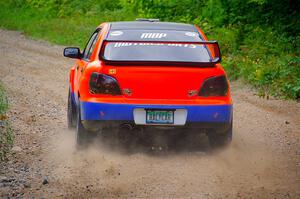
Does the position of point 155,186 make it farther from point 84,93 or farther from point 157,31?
point 157,31

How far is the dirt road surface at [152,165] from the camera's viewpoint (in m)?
6.29

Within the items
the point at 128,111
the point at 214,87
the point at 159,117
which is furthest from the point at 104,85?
the point at 214,87

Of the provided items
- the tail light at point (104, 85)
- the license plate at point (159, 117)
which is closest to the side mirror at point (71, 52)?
the tail light at point (104, 85)

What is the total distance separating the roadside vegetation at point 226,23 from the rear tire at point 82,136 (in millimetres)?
6098

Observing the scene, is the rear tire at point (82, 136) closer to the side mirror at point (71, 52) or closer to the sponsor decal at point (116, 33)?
the sponsor decal at point (116, 33)

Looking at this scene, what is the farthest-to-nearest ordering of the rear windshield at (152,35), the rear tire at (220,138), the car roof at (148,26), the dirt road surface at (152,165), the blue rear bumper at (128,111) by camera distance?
the car roof at (148,26), the rear windshield at (152,35), the rear tire at (220,138), the blue rear bumper at (128,111), the dirt road surface at (152,165)

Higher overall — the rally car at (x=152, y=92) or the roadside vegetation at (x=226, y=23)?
the rally car at (x=152, y=92)

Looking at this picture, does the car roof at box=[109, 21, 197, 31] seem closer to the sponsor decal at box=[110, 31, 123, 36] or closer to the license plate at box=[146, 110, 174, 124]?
the sponsor decal at box=[110, 31, 123, 36]

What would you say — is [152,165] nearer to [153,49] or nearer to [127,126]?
[127,126]

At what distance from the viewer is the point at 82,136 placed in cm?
780

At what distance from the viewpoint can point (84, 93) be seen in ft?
25.0

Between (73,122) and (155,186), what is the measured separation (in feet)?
10.5

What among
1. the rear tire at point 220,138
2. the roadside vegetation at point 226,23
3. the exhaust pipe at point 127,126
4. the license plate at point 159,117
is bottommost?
the roadside vegetation at point 226,23

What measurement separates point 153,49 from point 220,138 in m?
1.36
